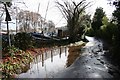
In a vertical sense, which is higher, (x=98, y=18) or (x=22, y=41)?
(x=98, y=18)

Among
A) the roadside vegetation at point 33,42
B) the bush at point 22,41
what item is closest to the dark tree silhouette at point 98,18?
the roadside vegetation at point 33,42

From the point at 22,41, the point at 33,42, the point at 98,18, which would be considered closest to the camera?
the point at 22,41

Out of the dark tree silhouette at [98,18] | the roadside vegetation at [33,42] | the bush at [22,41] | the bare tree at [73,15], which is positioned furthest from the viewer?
the dark tree silhouette at [98,18]

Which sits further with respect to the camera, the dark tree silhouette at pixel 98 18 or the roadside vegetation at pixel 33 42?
the dark tree silhouette at pixel 98 18

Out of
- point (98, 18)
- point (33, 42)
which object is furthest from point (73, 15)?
point (98, 18)

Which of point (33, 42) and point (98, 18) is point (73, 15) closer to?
point (33, 42)

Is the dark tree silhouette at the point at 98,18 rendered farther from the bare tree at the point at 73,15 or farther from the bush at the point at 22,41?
the bush at the point at 22,41

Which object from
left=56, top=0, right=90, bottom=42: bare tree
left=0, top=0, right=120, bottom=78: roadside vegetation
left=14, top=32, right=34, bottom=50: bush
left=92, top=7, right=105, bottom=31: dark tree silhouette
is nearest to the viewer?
left=0, top=0, right=120, bottom=78: roadside vegetation

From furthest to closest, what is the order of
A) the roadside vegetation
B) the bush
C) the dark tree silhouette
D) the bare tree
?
the dark tree silhouette, the bare tree, the bush, the roadside vegetation

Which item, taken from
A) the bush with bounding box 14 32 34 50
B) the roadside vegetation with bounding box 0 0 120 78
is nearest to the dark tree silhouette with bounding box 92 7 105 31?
the roadside vegetation with bounding box 0 0 120 78

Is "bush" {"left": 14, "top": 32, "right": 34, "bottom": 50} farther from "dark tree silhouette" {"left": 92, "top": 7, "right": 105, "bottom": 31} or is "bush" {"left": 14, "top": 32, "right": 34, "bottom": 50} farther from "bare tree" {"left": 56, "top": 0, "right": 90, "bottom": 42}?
"dark tree silhouette" {"left": 92, "top": 7, "right": 105, "bottom": 31}

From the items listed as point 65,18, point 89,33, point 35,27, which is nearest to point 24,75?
point 65,18

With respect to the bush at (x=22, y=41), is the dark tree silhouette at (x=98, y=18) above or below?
above

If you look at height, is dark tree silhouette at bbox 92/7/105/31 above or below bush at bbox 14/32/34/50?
above
